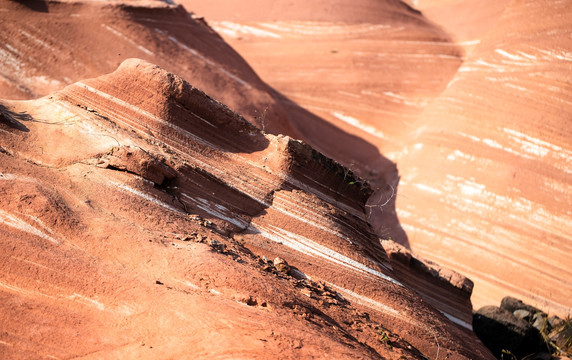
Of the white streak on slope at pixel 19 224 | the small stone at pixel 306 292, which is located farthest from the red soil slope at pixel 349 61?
the white streak on slope at pixel 19 224

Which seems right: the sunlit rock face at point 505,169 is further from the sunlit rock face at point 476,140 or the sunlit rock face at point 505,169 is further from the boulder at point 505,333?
the boulder at point 505,333

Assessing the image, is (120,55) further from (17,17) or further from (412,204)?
(412,204)

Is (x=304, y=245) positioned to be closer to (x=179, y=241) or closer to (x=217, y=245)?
(x=217, y=245)

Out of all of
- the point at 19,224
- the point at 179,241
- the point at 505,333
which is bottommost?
the point at 19,224

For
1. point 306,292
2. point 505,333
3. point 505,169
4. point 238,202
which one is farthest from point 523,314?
point 238,202

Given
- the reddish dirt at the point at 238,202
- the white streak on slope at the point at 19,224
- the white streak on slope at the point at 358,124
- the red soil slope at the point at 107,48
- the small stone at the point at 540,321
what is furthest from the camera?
the white streak on slope at the point at 358,124

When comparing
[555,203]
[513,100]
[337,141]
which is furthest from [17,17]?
[555,203]
